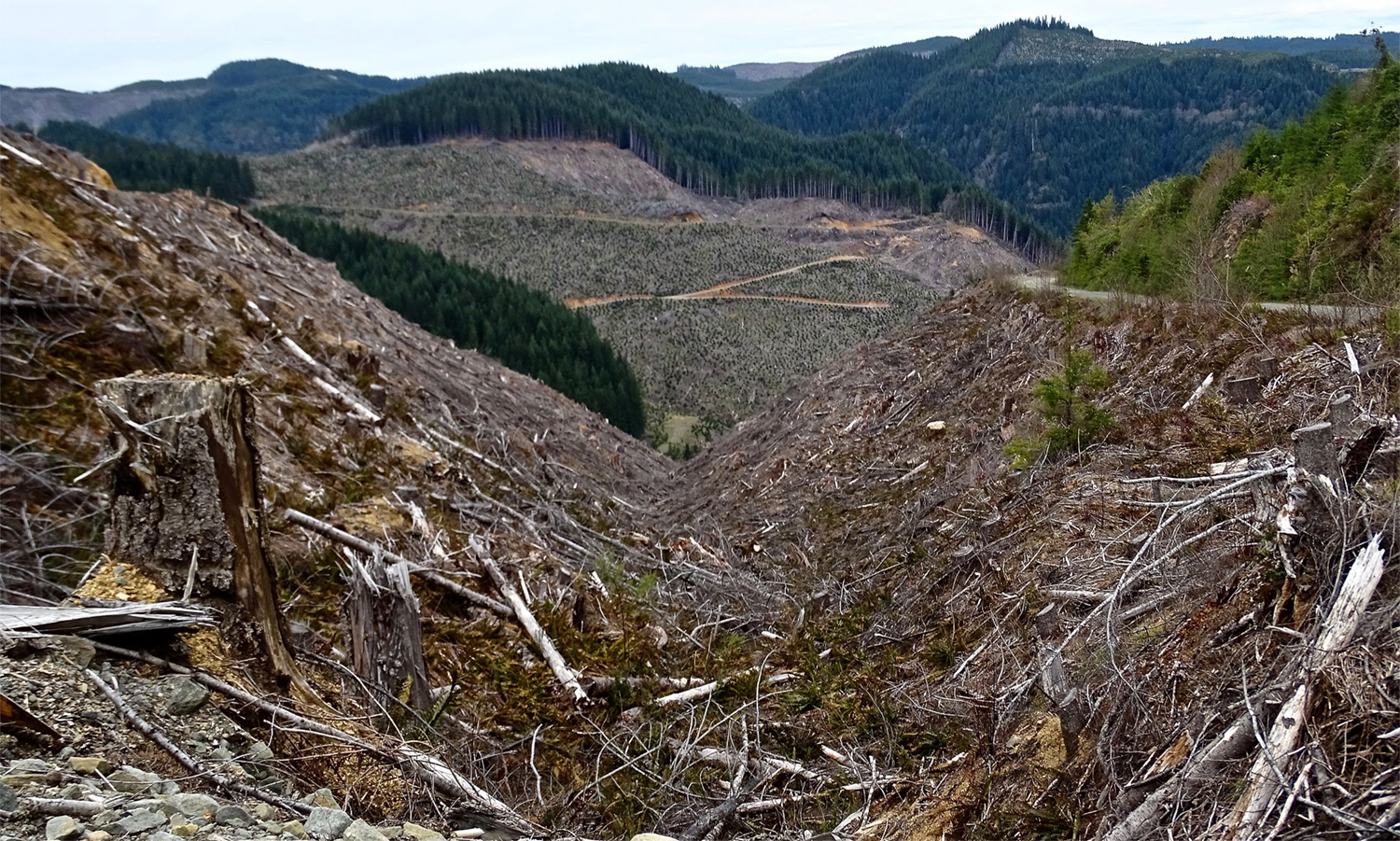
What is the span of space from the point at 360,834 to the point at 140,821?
0.61 metres

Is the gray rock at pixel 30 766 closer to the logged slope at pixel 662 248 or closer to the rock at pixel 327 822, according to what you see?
the rock at pixel 327 822

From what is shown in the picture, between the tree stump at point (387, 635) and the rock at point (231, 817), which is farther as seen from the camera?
the tree stump at point (387, 635)

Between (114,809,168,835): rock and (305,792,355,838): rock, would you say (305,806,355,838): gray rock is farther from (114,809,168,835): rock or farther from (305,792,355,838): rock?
(114,809,168,835): rock

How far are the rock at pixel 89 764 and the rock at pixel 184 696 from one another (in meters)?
0.39

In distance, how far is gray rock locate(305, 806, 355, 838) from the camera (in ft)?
8.57

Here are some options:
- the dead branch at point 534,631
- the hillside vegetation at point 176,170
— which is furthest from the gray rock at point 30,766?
the hillside vegetation at point 176,170

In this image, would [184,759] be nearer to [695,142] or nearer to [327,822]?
[327,822]

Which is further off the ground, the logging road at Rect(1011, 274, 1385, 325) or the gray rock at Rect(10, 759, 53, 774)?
the logging road at Rect(1011, 274, 1385, 325)

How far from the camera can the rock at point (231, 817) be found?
2447mm

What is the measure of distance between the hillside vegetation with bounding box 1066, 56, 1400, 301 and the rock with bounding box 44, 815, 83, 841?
9.31 meters

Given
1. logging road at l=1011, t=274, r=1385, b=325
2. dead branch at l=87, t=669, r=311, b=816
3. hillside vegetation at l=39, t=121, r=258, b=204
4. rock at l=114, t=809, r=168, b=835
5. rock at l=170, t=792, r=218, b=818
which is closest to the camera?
rock at l=114, t=809, r=168, b=835

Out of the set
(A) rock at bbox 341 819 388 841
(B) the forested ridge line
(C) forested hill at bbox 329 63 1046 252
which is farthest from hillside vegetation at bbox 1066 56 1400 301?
(C) forested hill at bbox 329 63 1046 252

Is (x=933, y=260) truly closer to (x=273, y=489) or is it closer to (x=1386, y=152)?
(x=1386, y=152)

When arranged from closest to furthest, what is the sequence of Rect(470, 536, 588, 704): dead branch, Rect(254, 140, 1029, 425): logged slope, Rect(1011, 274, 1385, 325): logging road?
1. Rect(470, 536, 588, 704): dead branch
2. Rect(1011, 274, 1385, 325): logging road
3. Rect(254, 140, 1029, 425): logged slope
